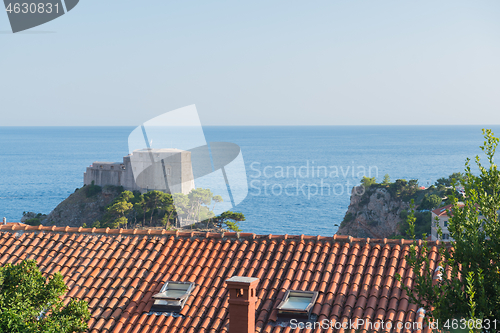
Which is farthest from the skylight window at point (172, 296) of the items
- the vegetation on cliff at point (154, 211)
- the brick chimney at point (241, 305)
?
the vegetation on cliff at point (154, 211)

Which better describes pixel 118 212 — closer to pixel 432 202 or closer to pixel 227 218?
pixel 227 218

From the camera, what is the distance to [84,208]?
7900 centimetres

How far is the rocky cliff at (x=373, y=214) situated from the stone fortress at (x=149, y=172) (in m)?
24.9

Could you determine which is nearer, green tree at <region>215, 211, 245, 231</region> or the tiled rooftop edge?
the tiled rooftop edge

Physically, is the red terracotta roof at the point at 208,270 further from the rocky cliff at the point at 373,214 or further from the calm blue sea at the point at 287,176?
the calm blue sea at the point at 287,176

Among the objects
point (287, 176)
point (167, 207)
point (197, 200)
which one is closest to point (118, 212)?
point (167, 207)

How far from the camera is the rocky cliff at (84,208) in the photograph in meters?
77.4

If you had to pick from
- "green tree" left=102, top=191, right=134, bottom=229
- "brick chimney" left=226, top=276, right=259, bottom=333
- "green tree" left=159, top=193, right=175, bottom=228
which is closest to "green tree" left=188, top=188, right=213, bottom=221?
"green tree" left=159, top=193, right=175, bottom=228

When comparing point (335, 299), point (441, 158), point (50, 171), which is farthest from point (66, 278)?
point (441, 158)

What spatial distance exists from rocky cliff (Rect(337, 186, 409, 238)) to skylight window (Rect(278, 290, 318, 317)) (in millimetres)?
53895

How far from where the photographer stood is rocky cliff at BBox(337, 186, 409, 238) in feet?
198

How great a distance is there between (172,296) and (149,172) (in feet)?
236

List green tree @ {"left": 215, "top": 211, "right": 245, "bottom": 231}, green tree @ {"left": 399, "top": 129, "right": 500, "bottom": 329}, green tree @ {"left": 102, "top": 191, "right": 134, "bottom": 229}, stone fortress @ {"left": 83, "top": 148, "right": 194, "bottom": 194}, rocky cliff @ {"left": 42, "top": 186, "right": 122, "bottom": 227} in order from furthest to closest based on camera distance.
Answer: rocky cliff @ {"left": 42, "top": 186, "right": 122, "bottom": 227}
stone fortress @ {"left": 83, "top": 148, "right": 194, "bottom": 194}
green tree @ {"left": 102, "top": 191, "right": 134, "bottom": 229}
green tree @ {"left": 215, "top": 211, "right": 245, "bottom": 231}
green tree @ {"left": 399, "top": 129, "right": 500, "bottom": 329}

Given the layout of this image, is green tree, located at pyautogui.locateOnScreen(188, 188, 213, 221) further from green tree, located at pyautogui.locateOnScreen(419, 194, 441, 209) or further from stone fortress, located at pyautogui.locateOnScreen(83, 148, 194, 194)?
green tree, located at pyautogui.locateOnScreen(419, 194, 441, 209)
